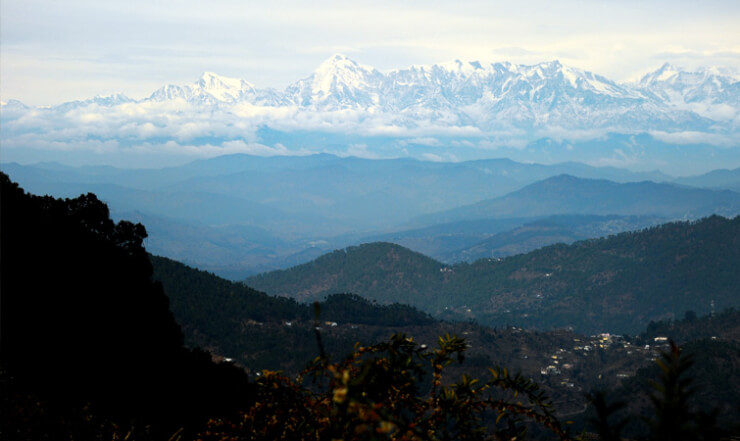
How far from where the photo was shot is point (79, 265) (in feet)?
123

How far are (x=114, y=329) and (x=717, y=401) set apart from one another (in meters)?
117

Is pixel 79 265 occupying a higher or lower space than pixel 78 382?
higher

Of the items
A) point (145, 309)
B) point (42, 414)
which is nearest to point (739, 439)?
point (42, 414)

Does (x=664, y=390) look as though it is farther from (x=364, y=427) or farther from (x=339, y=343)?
(x=339, y=343)

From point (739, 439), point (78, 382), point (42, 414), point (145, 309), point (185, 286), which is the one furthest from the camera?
point (185, 286)

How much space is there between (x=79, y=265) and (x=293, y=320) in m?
132

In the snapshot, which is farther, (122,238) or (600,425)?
(122,238)

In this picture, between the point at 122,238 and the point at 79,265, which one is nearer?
the point at 79,265

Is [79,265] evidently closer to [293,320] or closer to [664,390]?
[664,390]

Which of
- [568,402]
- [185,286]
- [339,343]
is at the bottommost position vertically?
[568,402]

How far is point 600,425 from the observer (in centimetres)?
603

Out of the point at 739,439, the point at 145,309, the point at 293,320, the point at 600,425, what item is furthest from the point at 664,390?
the point at 293,320

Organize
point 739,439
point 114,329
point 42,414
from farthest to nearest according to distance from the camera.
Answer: point 114,329, point 42,414, point 739,439

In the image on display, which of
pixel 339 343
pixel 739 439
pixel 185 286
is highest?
pixel 739 439
